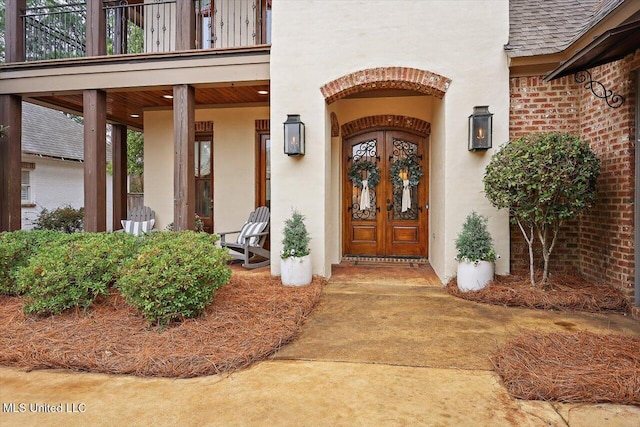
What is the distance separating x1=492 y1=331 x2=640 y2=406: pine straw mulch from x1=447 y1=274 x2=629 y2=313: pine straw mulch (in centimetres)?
92

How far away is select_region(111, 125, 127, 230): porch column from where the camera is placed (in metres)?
8.70

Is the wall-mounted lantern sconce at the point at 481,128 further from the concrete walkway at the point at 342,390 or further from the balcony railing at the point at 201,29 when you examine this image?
the balcony railing at the point at 201,29

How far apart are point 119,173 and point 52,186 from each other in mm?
6202

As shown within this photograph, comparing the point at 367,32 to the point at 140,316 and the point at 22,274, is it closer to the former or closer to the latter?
the point at 140,316

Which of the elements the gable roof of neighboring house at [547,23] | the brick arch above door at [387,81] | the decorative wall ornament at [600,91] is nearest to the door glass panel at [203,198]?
the brick arch above door at [387,81]

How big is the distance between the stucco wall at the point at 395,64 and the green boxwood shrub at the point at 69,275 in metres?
2.23

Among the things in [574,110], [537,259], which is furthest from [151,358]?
[574,110]

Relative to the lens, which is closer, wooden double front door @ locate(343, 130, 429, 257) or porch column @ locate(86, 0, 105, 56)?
porch column @ locate(86, 0, 105, 56)

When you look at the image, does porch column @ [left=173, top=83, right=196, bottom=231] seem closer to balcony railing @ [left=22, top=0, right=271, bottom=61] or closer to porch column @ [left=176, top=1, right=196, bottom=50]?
porch column @ [left=176, top=1, right=196, bottom=50]

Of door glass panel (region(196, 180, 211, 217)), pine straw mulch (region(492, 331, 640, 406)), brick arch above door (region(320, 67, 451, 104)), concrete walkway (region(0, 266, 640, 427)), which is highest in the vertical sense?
brick arch above door (region(320, 67, 451, 104))

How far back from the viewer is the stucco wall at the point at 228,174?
24.6 ft

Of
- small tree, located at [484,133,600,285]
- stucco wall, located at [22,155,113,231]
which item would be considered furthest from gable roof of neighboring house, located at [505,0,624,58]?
stucco wall, located at [22,155,113,231]

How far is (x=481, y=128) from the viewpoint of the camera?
4.71m

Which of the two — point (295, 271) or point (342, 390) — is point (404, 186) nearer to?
point (295, 271)
